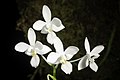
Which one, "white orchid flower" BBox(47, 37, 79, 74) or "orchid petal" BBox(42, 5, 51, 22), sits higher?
"orchid petal" BBox(42, 5, 51, 22)

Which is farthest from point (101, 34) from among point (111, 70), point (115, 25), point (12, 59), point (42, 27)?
point (42, 27)

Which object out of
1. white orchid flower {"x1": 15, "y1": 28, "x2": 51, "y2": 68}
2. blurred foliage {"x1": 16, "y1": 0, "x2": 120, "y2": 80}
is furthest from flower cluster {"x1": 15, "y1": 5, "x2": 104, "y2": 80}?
blurred foliage {"x1": 16, "y1": 0, "x2": 120, "y2": 80}

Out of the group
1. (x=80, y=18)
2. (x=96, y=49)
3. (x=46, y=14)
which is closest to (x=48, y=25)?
(x=46, y=14)

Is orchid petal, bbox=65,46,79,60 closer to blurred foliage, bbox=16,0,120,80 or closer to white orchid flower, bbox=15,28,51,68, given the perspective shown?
white orchid flower, bbox=15,28,51,68

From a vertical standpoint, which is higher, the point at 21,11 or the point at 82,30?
the point at 21,11

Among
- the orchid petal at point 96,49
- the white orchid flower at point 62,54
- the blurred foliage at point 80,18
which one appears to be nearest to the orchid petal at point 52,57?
the white orchid flower at point 62,54

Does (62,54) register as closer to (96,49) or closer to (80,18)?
(96,49)

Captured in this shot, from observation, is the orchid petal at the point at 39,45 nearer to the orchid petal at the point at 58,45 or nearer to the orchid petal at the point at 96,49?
the orchid petal at the point at 58,45

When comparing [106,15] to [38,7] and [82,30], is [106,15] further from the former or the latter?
[38,7]
